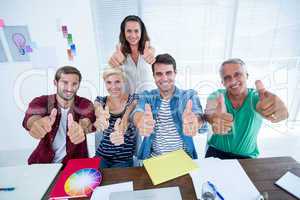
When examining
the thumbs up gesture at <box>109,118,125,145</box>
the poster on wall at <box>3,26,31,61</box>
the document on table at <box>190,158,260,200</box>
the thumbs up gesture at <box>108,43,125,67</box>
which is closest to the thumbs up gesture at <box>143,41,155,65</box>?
the thumbs up gesture at <box>108,43,125,67</box>

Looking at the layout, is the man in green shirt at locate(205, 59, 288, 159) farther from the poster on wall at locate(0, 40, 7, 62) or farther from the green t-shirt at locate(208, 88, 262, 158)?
the poster on wall at locate(0, 40, 7, 62)

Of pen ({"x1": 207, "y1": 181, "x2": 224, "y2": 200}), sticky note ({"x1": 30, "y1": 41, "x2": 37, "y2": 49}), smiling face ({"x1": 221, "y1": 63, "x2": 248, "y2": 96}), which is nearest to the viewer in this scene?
pen ({"x1": 207, "y1": 181, "x2": 224, "y2": 200})

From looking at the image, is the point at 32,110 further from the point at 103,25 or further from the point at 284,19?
the point at 284,19

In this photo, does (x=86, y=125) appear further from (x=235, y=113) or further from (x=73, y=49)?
(x=235, y=113)

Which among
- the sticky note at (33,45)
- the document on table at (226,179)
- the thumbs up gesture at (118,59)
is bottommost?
the document on table at (226,179)

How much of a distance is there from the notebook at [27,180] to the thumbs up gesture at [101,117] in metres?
0.28

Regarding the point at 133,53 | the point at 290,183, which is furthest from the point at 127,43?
the point at 290,183

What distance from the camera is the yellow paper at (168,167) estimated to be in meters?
0.65

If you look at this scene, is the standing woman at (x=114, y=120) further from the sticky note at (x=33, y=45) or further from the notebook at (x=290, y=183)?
the notebook at (x=290, y=183)

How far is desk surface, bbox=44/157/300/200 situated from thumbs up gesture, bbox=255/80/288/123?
0.20m

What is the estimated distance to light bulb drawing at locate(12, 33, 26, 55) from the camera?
106 cm

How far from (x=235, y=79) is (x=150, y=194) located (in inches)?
26.8

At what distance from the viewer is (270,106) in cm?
84

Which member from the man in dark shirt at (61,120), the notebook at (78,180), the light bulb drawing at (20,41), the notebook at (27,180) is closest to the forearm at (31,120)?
the man in dark shirt at (61,120)
